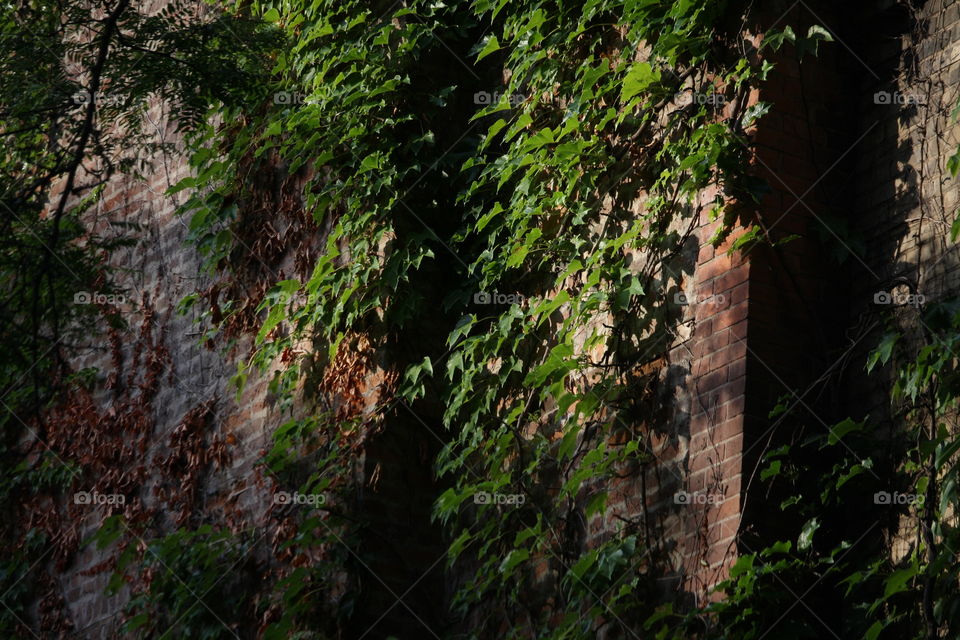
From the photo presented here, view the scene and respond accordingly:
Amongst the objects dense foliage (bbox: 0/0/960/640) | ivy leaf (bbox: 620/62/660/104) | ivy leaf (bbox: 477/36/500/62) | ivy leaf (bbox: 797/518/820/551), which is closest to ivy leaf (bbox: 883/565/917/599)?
dense foliage (bbox: 0/0/960/640)

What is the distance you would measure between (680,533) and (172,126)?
4.77 meters

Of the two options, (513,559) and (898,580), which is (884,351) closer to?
(898,580)

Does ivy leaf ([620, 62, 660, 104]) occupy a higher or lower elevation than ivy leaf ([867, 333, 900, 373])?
higher

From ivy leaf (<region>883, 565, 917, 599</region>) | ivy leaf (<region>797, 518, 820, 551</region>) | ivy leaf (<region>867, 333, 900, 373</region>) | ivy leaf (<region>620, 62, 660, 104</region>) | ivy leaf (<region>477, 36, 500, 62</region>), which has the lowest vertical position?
ivy leaf (<region>883, 565, 917, 599</region>)

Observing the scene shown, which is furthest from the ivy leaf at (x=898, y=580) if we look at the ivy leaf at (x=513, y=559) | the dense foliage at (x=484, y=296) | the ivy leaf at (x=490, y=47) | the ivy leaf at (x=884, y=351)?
the ivy leaf at (x=490, y=47)

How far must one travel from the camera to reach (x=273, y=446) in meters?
6.67

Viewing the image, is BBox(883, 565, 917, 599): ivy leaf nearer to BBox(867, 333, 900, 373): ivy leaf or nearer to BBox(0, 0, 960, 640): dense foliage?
BBox(0, 0, 960, 640): dense foliage

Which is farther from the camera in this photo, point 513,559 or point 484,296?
point 484,296

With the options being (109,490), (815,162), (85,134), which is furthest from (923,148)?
(109,490)

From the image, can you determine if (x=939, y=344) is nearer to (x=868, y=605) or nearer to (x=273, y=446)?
(x=868, y=605)

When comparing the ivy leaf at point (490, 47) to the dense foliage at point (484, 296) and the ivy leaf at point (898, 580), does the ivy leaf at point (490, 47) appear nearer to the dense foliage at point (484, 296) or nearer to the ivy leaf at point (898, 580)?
the dense foliage at point (484, 296)

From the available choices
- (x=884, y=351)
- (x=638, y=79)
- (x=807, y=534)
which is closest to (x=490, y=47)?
(x=638, y=79)

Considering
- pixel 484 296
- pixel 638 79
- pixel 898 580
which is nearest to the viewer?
pixel 898 580

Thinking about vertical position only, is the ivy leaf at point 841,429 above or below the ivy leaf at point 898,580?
above
